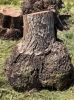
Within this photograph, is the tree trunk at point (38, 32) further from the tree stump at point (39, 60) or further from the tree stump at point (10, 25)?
the tree stump at point (10, 25)

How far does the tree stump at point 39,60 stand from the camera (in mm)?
4102

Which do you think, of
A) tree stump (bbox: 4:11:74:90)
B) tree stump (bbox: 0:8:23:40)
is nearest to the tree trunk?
tree stump (bbox: 4:11:74:90)

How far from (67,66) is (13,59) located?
0.82 metres

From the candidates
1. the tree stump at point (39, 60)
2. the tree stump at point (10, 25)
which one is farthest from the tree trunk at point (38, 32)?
the tree stump at point (10, 25)

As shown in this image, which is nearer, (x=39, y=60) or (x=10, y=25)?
(x=39, y=60)

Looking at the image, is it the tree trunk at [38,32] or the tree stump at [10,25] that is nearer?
the tree trunk at [38,32]

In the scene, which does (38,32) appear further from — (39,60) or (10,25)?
(10,25)

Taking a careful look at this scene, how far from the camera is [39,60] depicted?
165 inches

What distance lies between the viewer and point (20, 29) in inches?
268

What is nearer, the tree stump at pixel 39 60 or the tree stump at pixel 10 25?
the tree stump at pixel 39 60

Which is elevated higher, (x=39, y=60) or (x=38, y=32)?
(x=38, y=32)

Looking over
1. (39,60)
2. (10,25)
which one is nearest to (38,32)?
(39,60)

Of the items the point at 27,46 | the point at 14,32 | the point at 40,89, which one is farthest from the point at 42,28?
the point at 14,32

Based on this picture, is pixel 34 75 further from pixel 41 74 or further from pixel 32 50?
pixel 32 50
